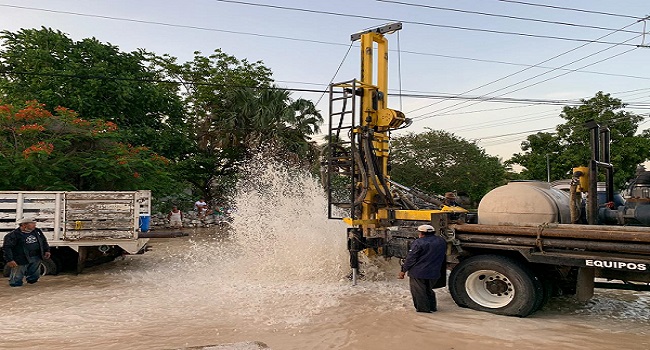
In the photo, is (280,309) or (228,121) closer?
(280,309)

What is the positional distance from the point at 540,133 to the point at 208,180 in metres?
21.2

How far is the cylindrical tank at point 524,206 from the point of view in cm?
765

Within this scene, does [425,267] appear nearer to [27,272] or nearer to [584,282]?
[584,282]

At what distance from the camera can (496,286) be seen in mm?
7500

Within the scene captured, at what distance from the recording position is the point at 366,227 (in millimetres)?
9875

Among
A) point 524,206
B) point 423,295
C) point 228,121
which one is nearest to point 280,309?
point 423,295

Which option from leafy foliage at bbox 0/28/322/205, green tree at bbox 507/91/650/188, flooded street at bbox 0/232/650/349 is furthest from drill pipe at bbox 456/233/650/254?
green tree at bbox 507/91/650/188

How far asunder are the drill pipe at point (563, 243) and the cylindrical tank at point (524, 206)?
52 cm

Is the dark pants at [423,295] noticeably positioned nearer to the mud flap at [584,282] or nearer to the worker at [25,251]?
the mud flap at [584,282]

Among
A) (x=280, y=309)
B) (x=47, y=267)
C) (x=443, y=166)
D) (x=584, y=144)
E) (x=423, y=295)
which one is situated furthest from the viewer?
(x=443, y=166)

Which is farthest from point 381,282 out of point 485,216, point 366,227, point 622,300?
point 622,300

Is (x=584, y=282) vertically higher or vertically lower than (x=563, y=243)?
lower

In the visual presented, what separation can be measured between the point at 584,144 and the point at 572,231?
2689 centimetres

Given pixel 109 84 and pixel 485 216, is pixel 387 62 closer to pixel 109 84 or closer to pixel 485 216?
pixel 485 216
